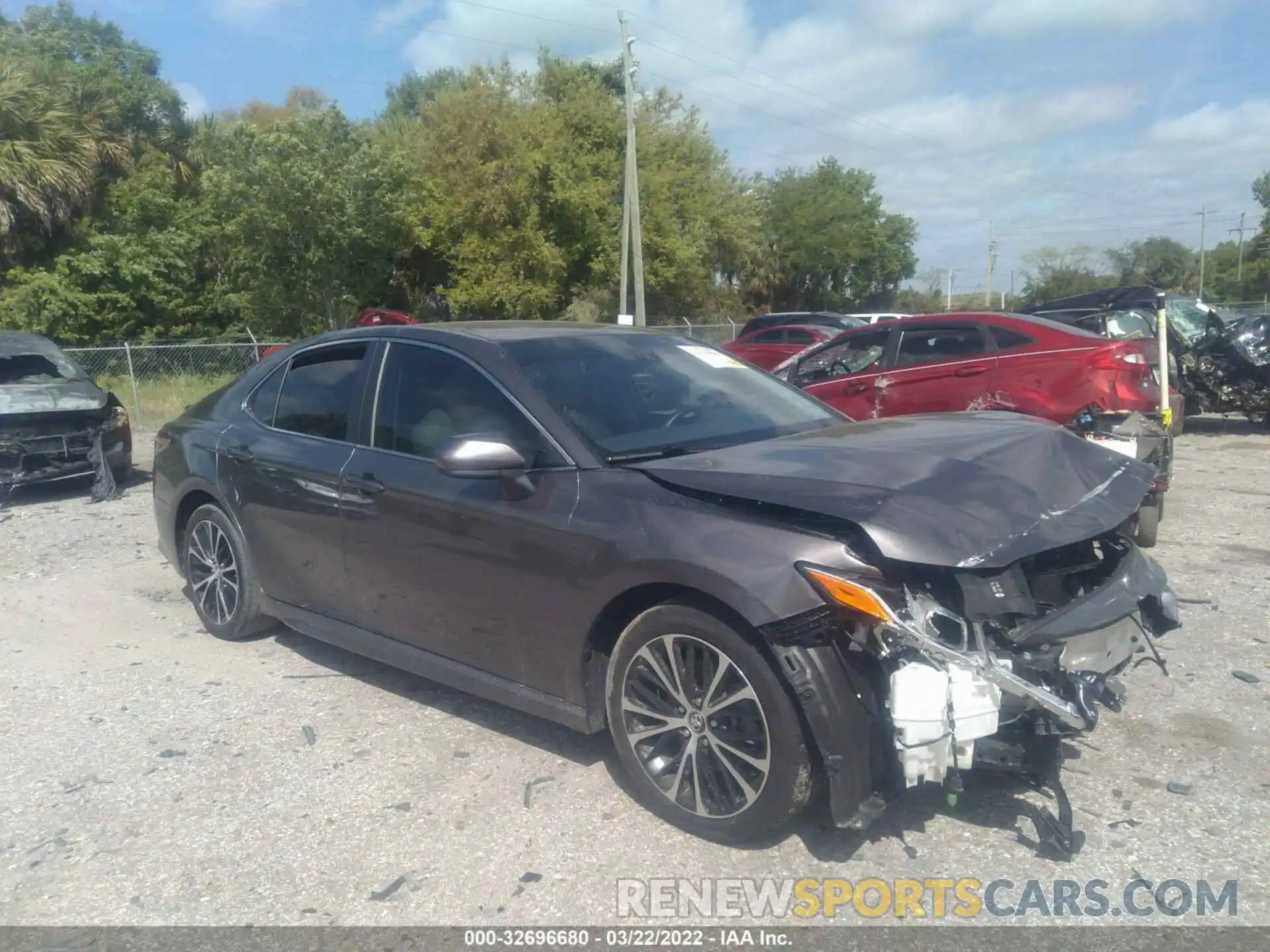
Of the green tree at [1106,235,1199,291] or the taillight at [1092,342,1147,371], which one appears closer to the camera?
the taillight at [1092,342,1147,371]

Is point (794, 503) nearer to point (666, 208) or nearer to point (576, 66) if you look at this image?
point (666, 208)

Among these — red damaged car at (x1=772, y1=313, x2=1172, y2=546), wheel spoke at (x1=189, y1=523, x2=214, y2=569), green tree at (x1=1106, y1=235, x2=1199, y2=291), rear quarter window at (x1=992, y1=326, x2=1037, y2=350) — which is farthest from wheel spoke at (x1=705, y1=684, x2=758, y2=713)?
green tree at (x1=1106, y1=235, x2=1199, y2=291)

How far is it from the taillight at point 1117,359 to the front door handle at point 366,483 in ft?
21.5

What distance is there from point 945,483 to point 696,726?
1143 mm

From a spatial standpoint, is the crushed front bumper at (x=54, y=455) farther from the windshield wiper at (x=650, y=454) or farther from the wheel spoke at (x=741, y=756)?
the wheel spoke at (x=741, y=756)

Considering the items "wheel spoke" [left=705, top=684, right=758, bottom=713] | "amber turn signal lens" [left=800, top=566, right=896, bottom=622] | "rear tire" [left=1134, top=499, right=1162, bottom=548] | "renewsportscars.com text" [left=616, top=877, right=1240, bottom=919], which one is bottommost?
"renewsportscars.com text" [left=616, top=877, right=1240, bottom=919]

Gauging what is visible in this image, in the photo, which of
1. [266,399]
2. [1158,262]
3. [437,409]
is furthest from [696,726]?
[1158,262]

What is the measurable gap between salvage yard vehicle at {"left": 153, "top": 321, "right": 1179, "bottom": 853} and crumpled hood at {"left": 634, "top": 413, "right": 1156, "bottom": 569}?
0.01 meters

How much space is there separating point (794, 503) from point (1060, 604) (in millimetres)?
1112

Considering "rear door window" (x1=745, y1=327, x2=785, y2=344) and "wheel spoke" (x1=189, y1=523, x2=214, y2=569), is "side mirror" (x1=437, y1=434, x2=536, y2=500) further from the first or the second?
"rear door window" (x1=745, y1=327, x2=785, y2=344)

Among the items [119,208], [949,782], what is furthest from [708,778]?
[119,208]

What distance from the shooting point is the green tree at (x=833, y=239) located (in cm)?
4781

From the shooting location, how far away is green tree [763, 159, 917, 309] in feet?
157

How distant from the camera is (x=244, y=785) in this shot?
413 cm
